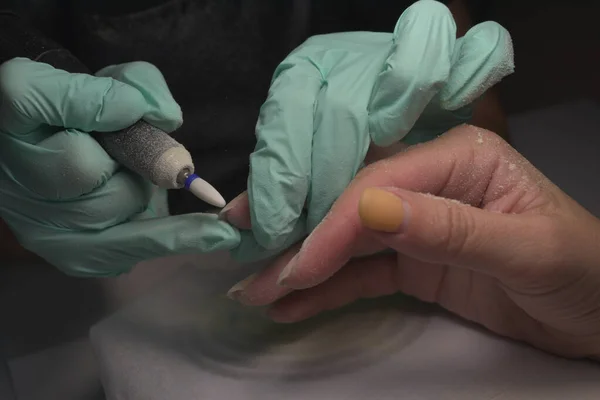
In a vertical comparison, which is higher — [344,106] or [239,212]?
[344,106]

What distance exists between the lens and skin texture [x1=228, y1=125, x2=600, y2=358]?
0.54 metres

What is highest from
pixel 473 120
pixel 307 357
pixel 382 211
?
pixel 382 211

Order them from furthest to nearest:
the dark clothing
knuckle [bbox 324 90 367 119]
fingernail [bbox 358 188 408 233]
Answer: the dark clothing → knuckle [bbox 324 90 367 119] → fingernail [bbox 358 188 408 233]

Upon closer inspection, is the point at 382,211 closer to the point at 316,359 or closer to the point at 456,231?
the point at 456,231

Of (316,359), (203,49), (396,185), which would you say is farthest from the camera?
(203,49)

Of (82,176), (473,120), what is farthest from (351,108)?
(473,120)

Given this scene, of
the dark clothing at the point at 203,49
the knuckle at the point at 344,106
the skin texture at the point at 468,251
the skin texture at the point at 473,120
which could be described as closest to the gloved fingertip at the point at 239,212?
the skin texture at the point at 468,251

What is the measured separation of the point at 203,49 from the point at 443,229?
518mm

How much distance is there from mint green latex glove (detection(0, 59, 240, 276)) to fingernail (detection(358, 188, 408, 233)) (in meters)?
0.20

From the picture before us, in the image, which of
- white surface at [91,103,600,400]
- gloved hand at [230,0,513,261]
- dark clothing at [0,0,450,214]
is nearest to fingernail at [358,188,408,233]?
gloved hand at [230,0,513,261]

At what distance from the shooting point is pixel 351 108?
0.60m

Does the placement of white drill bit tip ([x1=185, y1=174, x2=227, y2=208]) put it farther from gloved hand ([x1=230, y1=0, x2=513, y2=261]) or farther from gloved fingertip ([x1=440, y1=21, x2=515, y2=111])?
gloved fingertip ([x1=440, y1=21, x2=515, y2=111])

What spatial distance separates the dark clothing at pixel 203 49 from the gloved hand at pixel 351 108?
281 millimetres

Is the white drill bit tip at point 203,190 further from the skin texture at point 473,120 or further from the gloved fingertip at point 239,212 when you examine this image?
the skin texture at point 473,120
